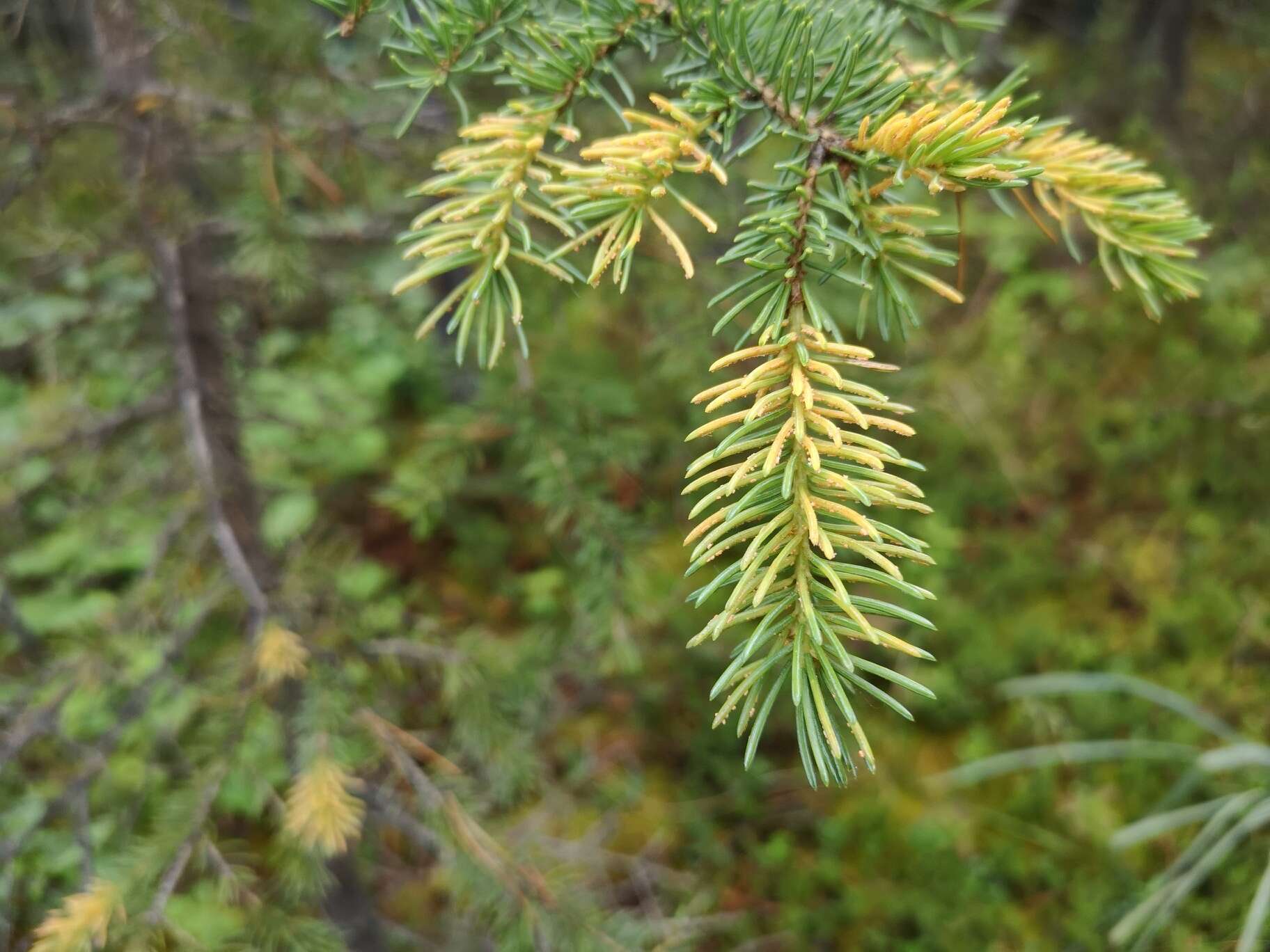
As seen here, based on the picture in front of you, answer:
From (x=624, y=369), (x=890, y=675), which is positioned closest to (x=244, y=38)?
(x=890, y=675)

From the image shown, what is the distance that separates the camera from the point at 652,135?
0.52 meters

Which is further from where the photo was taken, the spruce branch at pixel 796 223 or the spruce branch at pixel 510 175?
the spruce branch at pixel 510 175

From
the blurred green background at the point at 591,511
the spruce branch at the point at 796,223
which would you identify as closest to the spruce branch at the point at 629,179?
the spruce branch at the point at 796,223

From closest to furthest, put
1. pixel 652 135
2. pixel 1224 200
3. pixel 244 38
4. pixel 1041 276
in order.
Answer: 1. pixel 652 135
2. pixel 244 38
3. pixel 1224 200
4. pixel 1041 276

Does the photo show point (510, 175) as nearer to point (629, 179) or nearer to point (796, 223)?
point (629, 179)

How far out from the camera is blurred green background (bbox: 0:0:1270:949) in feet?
3.57

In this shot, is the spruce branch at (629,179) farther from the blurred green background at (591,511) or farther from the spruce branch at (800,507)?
the blurred green background at (591,511)

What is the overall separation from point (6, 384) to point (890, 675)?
11.5ft

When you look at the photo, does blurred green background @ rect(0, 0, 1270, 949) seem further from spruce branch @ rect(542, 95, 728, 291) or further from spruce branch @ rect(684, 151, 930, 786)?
spruce branch @ rect(684, 151, 930, 786)

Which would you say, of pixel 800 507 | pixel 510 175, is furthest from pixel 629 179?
pixel 800 507

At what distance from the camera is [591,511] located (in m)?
1.02

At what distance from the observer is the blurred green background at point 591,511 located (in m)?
1.09

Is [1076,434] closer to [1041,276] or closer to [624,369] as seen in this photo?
[1041,276]

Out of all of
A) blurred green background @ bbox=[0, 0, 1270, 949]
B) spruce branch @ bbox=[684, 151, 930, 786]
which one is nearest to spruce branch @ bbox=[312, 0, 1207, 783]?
spruce branch @ bbox=[684, 151, 930, 786]
